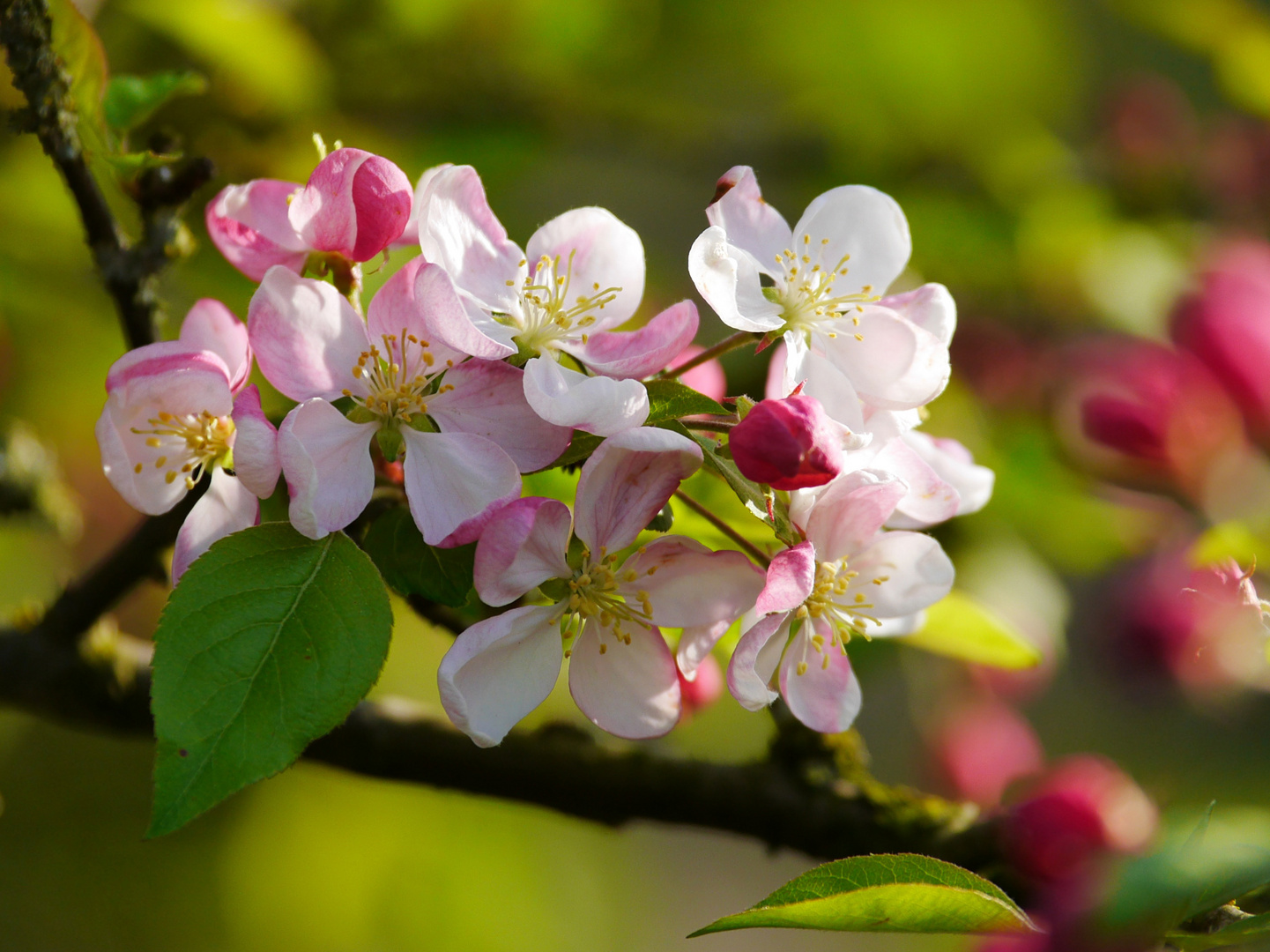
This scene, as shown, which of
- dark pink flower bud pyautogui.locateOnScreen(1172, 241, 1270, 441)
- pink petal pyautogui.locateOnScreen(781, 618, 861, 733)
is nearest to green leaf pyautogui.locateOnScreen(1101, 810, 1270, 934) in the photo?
pink petal pyautogui.locateOnScreen(781, 618, 861, 733)

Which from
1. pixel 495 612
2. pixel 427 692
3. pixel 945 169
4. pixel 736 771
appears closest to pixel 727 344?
pixel 495 612

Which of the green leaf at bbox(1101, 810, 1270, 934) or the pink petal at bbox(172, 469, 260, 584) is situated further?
the pink petal at bbox(172, 469, 260, 584)

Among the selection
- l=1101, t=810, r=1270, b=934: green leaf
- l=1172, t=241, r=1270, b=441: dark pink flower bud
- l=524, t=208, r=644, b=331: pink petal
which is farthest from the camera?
l=1172, t=241, r=1270, b=441: dark pink flower bud

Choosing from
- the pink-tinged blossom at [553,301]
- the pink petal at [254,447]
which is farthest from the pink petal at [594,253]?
the pink petal at [254,447]

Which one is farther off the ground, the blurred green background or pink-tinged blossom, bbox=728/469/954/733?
pink-tinged blossom, bbox=728/469/954/733

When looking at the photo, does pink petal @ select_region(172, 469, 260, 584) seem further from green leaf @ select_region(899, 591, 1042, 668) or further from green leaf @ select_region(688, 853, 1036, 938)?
green leaf @ select_region(899, 591, 1042, 668)

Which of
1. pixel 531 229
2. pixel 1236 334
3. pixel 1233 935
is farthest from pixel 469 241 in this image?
pixel 1236 334
